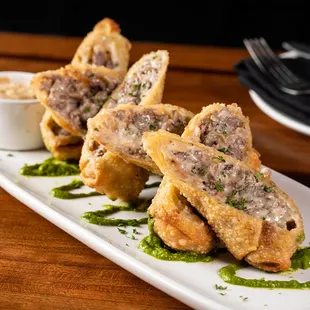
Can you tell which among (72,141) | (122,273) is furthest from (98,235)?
(72,141)

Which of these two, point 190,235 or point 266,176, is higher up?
point 266,176

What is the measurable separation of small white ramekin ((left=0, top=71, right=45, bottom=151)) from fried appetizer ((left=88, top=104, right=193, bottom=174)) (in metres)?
0.94

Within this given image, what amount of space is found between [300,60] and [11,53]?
255cm

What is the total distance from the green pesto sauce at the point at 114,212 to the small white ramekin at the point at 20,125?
0.99 meters

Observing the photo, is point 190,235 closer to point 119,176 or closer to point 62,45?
point 119,176

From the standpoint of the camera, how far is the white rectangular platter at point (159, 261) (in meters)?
2.74

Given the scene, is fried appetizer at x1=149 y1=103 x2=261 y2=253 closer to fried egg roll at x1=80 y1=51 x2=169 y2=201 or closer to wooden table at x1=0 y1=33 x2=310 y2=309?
wooden table at x1=0 y1=33 x2=310 y2=309

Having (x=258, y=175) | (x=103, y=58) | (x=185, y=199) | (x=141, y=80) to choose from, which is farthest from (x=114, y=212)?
(x=103, y=58)

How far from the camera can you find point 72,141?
4.31 metres

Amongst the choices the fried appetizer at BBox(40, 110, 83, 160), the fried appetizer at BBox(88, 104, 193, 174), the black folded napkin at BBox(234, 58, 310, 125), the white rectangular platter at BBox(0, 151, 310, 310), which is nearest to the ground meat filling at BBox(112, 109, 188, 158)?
the fried appetizer at BBox(88, 104, 193, 174)

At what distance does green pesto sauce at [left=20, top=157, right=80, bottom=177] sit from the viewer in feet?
13.4

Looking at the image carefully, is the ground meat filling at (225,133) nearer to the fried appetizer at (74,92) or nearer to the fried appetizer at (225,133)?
the fried appetizer at (225,133)

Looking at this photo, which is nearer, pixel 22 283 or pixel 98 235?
pixel 22 283

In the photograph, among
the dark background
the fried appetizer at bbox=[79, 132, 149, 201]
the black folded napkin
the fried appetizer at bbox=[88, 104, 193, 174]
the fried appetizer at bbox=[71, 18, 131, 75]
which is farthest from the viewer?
the dark background
